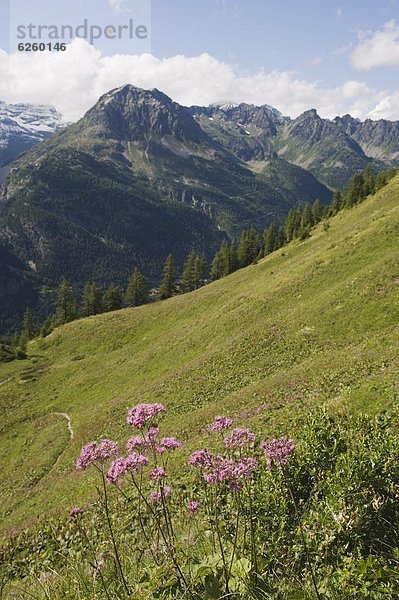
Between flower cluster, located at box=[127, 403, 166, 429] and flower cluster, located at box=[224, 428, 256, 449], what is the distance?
3.42 feet

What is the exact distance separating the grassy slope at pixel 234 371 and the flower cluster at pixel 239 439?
1066 centimetres

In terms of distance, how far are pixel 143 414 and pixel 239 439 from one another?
145cm

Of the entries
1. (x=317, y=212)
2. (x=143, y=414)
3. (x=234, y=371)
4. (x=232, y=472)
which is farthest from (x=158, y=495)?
(x=317, y=212)

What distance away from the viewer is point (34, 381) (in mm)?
64188

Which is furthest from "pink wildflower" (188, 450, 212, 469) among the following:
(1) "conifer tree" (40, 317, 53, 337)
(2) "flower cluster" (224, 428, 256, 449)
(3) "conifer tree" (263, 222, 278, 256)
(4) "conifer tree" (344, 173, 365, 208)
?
(3) "conifer tree" (263, 222, 278, 256)

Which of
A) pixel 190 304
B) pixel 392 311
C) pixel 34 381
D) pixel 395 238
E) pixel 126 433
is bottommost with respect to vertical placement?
pixel 34 381

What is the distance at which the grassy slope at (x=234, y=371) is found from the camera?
72.6 ft

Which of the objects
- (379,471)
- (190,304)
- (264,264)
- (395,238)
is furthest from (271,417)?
(264,264)

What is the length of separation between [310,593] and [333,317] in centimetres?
3029

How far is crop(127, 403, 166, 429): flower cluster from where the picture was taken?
564 cm

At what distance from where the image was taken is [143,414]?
225 inches

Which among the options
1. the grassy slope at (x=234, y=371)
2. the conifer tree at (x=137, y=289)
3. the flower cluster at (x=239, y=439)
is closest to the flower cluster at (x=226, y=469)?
the flower cluster at (x=239, y=439)

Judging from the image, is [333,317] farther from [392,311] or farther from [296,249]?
[296,249]

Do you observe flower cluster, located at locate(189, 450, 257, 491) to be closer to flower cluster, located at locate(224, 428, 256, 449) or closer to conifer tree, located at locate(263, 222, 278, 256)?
flower cluster, located at locate(224, 428, 256, 449)
